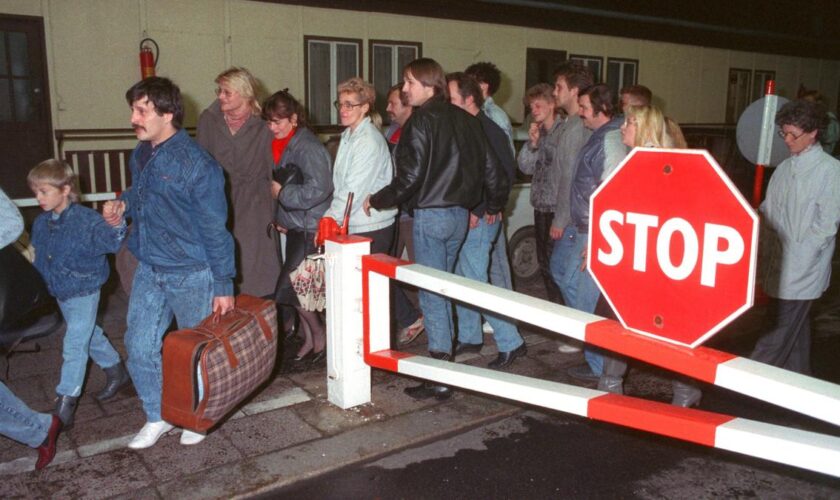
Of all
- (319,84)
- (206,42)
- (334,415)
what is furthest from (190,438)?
(319,84)

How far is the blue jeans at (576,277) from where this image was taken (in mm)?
4754

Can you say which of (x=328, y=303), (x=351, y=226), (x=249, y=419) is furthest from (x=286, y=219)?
(x=249, y=419)

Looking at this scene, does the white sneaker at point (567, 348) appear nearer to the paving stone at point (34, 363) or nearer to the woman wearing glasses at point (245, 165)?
the woman wearing glasses at point (245, 165)

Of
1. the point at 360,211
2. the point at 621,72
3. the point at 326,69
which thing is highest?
the point at 621,72

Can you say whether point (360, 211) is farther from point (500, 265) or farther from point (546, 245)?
point (546, 245)

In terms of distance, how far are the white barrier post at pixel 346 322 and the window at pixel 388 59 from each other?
9.13m

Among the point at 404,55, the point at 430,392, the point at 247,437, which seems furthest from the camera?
the point at 404,55

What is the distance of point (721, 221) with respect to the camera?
7.71 feet

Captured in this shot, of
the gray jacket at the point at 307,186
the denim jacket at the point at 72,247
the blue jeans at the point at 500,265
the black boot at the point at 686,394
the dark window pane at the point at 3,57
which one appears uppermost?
the dark window pane at the point at 3,57

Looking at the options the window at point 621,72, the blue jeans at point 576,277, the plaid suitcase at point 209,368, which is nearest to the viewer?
the plaid suitcase at point 209,368

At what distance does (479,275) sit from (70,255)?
2.76 m

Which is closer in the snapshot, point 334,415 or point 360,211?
point 334,415

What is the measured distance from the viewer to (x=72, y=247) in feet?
13.6

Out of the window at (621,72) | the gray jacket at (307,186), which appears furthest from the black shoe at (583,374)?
the window at (621,72)
